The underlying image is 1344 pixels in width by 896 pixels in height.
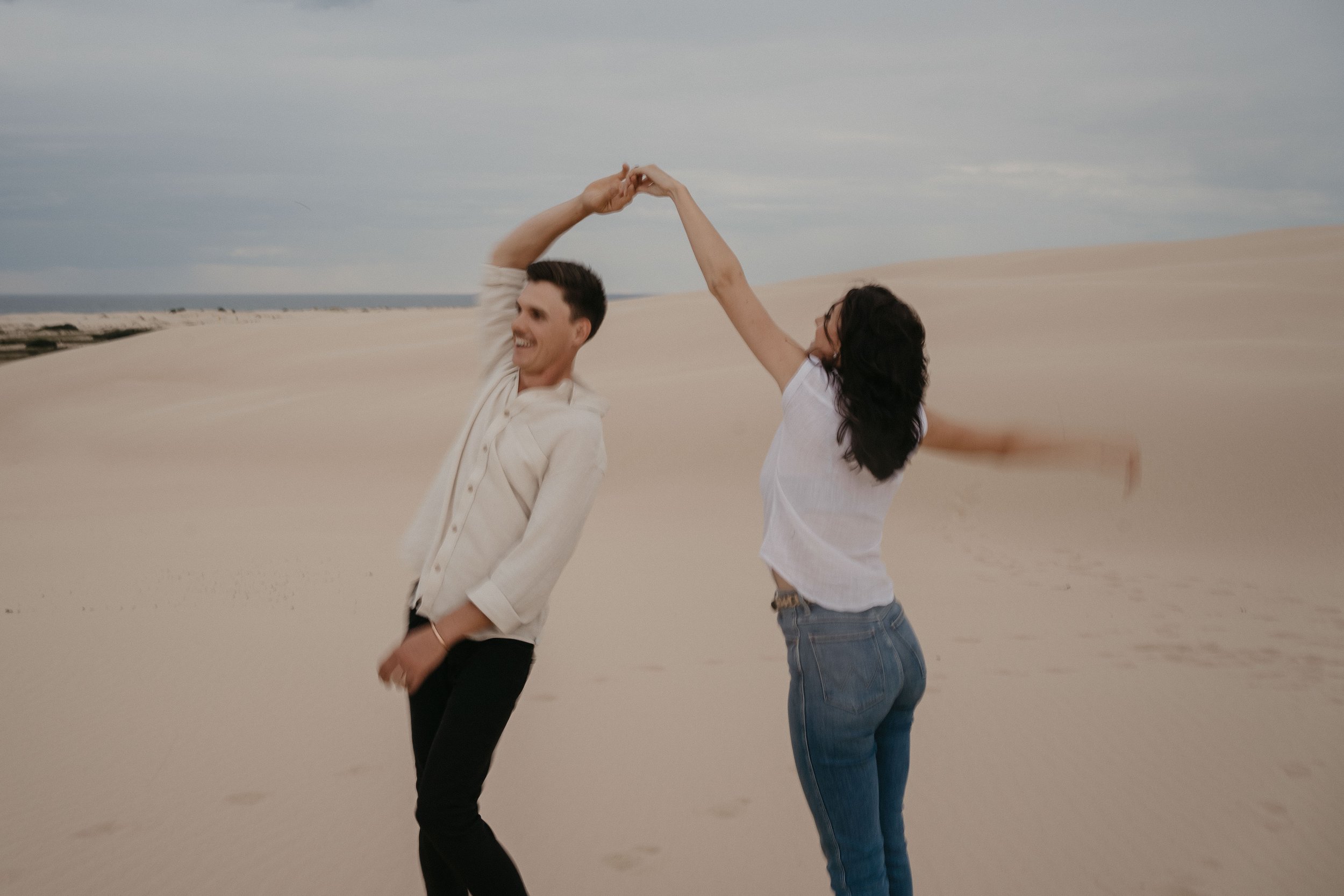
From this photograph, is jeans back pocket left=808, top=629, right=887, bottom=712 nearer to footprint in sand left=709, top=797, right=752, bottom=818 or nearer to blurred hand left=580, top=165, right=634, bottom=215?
blurred hand left=580, top=165, right=634, bottom=215

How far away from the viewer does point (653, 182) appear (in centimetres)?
297

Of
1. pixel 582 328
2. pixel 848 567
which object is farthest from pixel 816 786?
pixel 582 328

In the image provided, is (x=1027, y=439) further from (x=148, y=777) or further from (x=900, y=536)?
(x=900, y=536)

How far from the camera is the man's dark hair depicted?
271 centimetres

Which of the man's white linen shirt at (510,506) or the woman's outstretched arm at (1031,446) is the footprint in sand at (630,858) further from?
the woman's outstretched arm at (1031,446)

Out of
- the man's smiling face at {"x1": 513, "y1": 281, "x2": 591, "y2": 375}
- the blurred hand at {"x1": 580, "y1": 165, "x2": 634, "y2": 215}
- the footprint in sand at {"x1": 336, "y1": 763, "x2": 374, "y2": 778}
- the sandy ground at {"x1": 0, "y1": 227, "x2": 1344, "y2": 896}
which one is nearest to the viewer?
the man's smiling face at {"x1": 513, "y1": 281, "x2": 591, "y2": 375}

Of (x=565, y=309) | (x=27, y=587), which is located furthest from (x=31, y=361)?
(x=565, y=309)

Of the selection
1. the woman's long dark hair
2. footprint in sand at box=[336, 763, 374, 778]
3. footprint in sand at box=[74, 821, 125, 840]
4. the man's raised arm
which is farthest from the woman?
footprint in sand at box=[74, 821, 125, 840]

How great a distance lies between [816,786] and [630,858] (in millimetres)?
1959

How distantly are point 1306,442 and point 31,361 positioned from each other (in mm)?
25669

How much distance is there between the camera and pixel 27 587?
801cm

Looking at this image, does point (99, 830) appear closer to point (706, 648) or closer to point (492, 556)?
point (492, 556)

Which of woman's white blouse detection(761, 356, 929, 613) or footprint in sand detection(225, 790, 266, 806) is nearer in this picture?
woman's white blouse detection(761, 356, 929, 613)

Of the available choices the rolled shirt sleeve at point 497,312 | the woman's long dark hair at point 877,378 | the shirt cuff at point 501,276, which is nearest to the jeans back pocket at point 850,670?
the woman's long dark hair at point 877,378
